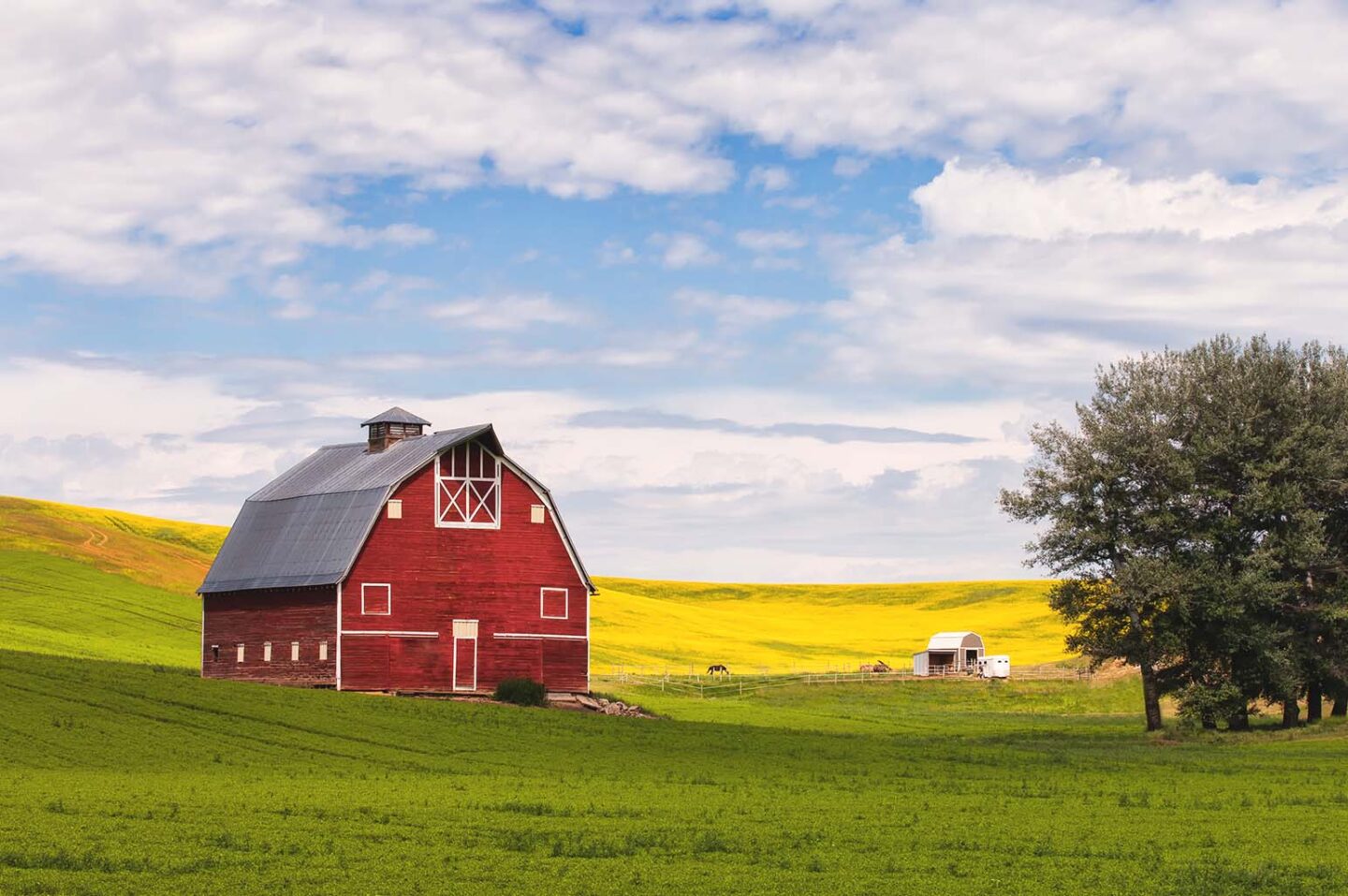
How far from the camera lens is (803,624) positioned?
457 ft

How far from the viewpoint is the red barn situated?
6600 cm

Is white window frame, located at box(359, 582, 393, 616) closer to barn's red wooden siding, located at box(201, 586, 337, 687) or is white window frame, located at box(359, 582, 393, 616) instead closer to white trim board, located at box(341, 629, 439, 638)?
white trim board, located at box(341, 629, 439, 638)

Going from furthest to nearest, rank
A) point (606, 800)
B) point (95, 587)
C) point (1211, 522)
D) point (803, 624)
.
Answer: point (803, 624)
point (95, 587)
point (1211, 522)
point (606, 800)

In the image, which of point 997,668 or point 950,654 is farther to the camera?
point 950,654

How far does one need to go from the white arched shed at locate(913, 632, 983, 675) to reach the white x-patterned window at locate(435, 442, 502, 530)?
42.1 metres

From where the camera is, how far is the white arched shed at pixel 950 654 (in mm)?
103250

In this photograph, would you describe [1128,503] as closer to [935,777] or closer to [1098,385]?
[1098,385]

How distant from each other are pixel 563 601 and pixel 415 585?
267 inches

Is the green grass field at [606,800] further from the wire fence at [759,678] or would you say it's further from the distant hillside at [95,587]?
the wire fence at [759,678]

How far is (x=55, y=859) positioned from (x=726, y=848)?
10.5 meters

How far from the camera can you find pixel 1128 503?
6297 cm

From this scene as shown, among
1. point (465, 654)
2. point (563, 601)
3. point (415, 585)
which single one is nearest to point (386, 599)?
point (415, 585)

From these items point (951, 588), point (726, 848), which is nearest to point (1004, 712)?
point (726, 848)

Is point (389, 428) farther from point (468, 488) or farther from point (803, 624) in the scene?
point (803, 624)
